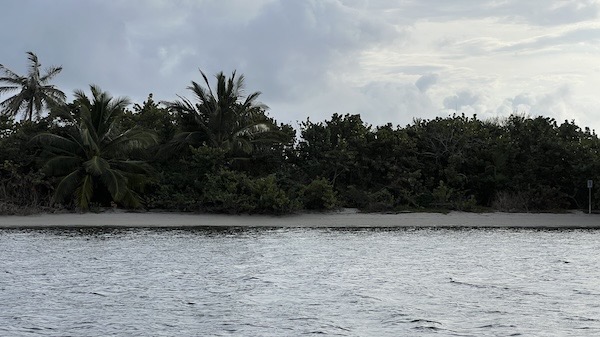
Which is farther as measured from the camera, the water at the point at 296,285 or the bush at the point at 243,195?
the bush at the point at 243,195

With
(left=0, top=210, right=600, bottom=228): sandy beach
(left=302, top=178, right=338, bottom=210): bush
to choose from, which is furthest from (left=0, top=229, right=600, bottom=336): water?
(left=302, top=178, right=338, bottom=210): bush

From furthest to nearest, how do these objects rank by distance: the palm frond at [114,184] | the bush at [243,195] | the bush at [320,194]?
the bush at [320,194] → the bush at [243,195] → the palm frond at [114,184]

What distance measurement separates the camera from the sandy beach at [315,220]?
33.7 meters

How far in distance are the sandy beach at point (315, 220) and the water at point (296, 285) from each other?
178 inches

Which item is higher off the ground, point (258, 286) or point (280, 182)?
point (280, 182)

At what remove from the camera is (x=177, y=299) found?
1542 centimetres

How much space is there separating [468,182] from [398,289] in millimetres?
23389

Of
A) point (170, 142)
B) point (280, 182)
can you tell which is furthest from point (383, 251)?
point (170, 142)

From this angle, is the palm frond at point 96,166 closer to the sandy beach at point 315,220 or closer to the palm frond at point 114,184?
the palm frond at point 114,184

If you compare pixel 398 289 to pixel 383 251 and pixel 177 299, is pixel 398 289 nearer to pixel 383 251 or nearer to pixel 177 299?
pixel 177 299

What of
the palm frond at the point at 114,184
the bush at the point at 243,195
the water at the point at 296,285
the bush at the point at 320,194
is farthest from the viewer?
the bush at the point at 320,194

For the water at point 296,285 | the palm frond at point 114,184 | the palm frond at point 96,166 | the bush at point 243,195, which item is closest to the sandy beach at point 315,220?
the bush at point 243,195

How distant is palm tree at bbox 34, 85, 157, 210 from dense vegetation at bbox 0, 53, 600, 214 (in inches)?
2.3

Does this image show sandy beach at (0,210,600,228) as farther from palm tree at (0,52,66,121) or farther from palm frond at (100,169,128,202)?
palm tree at (0,52,66,121)
